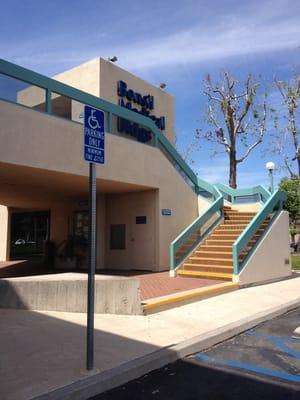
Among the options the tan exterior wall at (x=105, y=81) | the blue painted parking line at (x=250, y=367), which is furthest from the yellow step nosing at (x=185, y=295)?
the tan exterior wall at (x=105, y=81)

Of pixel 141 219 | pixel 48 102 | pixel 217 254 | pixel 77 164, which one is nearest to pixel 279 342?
pixel 217 254

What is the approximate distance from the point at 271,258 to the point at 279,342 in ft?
23.3

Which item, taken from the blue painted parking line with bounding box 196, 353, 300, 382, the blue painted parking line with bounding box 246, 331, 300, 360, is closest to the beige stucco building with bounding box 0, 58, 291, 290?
the blue painted parking line with bounding box 246, 331, 300, 360

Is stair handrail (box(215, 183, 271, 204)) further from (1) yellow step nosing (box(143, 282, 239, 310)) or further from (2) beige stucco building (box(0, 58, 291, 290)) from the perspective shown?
(1) yellow step nosing (box(143, 282, 239, 310))

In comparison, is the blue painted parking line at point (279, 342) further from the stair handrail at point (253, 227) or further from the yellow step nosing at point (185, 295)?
the stair handrail at point (253, 227)

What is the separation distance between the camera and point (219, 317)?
7750 millimetres

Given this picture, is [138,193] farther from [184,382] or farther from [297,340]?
[184,382]

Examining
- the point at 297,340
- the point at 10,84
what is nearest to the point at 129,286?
the point at 297,340

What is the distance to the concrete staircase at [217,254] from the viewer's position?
12.1 m

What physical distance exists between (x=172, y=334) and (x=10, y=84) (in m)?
6.68

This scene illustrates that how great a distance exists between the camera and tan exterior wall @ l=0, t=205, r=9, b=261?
20469 mm

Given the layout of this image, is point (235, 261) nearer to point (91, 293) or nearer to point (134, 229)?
point (134, 229)

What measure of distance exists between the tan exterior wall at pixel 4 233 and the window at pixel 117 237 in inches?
295

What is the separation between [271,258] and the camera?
43.2 ft
